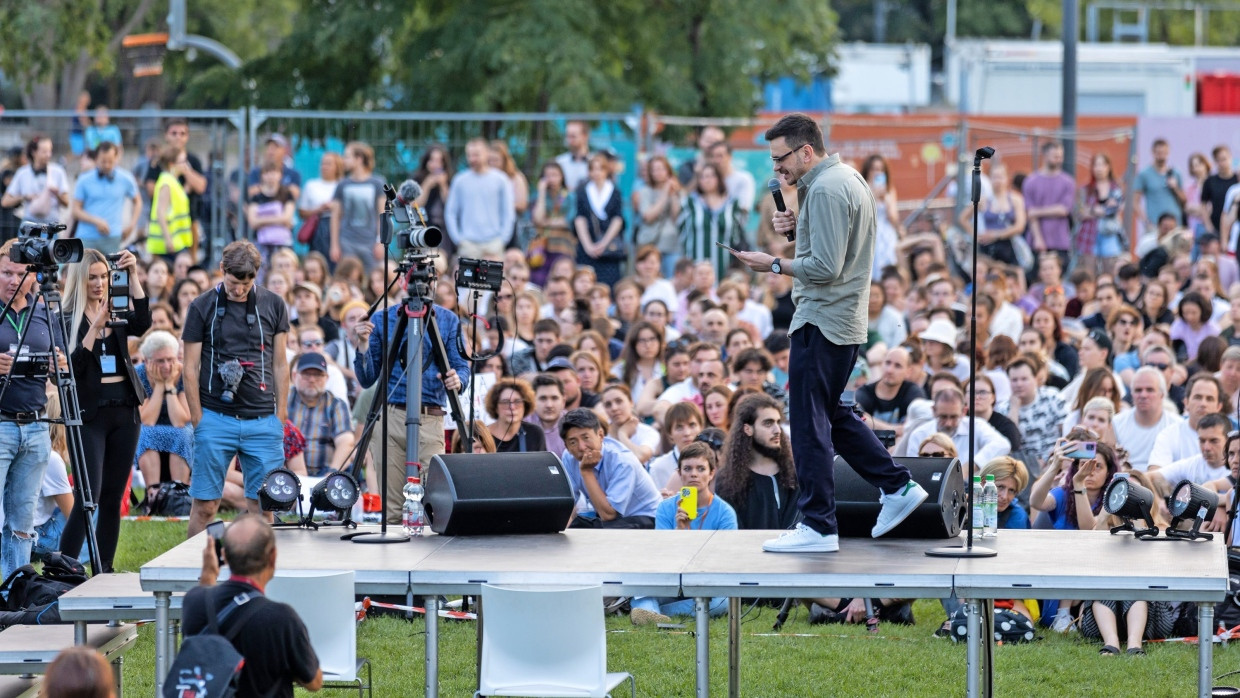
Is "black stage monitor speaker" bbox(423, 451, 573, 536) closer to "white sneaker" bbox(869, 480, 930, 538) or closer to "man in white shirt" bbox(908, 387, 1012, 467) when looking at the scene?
"white sneaker" bbox(869, 480, 930, 538)

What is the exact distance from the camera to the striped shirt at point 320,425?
11.8 metres

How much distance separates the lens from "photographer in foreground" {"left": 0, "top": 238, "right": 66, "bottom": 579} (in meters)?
8.83

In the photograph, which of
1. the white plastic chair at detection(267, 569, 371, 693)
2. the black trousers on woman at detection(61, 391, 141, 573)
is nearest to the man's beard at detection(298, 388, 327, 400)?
the black trousers on woman at detection(61, 391, 141, 573)

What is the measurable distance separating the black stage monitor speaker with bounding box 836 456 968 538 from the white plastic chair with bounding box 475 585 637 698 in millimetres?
1572

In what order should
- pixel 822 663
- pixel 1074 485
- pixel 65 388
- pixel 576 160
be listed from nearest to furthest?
pixel 65 388 < pixel 822 663 < pixel 1074 485 < pixel 576 160

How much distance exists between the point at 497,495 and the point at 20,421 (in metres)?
2.83

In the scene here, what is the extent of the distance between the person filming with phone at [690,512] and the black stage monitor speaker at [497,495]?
1.47 m

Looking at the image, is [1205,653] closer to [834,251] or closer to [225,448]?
[834,251]

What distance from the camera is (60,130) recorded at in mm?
16594

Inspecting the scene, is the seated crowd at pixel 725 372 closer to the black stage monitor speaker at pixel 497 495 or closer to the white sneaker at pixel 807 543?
the black stage monitor speaker at pixel 497 495

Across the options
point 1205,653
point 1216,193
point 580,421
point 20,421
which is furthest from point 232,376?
point 1216,193

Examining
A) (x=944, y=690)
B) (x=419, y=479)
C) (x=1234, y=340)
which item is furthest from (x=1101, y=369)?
(x=419, y=479)

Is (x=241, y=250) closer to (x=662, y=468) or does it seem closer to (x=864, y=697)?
(x=662, y=468)

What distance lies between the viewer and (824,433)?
7102 mm
